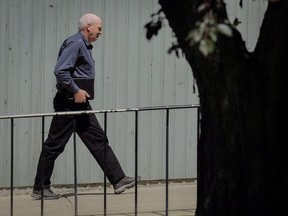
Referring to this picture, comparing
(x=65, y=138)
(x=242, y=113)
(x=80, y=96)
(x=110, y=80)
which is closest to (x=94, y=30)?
(x=80, y=96)

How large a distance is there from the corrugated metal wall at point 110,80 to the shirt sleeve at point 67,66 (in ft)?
2.45

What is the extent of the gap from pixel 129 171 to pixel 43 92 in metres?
1.27

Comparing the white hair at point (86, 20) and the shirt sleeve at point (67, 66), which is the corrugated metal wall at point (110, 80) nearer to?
the white hair at point (86, 20)

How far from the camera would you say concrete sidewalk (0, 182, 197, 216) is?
26.8ft

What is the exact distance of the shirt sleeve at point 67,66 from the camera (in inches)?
328

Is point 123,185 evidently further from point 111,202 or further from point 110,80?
point 110,80

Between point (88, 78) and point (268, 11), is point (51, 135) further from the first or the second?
point (268, 11)

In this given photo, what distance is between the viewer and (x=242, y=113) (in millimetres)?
4926

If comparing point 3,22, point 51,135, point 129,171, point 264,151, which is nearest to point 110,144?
point 129,171

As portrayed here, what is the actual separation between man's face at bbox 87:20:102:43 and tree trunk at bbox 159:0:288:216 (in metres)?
3.60

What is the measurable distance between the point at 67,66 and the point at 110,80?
1.06 meters

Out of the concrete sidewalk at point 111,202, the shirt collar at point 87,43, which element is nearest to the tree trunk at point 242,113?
the concrete sidewalk at point 111,202

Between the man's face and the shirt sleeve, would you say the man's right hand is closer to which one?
the shirt sleeve

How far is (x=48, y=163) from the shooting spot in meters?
8.50
